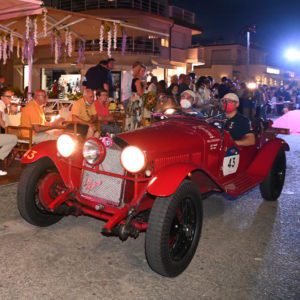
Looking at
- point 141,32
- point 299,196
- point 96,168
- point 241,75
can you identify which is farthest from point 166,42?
point 96,168

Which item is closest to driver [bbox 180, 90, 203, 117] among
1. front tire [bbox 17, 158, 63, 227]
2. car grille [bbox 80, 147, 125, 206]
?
car grille [bbox 80, 147, 125, 206]

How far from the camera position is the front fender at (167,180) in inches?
129

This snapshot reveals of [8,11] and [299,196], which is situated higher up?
[8,11]

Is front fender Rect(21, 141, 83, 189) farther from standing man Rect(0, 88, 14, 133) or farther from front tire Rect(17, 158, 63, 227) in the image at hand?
standing man Rect(0, 88, 14, 133)

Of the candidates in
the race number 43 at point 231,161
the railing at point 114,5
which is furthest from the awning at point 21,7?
the railing at point 114,5

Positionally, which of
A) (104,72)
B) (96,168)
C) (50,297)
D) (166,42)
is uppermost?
(166,42)

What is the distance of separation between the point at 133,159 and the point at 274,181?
3.01 m

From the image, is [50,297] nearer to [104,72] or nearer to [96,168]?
[96,168]

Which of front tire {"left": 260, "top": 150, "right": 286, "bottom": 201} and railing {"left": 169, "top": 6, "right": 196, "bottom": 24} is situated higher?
railing {"left": 169, "top": 6, "right": 196, "bottom": 24}

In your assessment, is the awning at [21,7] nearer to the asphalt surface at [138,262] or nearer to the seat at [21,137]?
the seat at [21,137]

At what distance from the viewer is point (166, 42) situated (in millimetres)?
30656

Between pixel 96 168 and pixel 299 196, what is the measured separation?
3.63 metres

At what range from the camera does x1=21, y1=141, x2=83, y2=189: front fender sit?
13.6 feet

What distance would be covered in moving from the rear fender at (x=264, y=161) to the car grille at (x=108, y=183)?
225 cm
